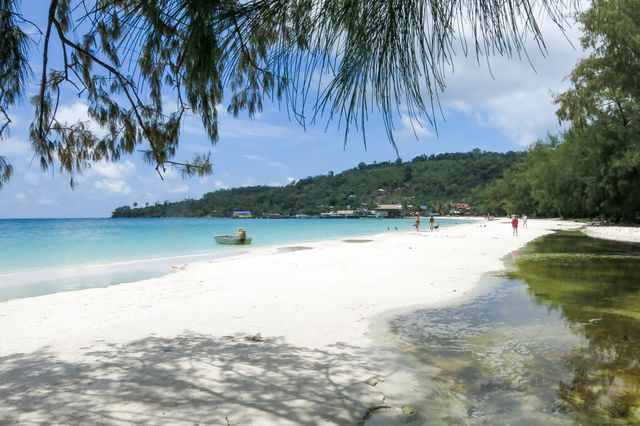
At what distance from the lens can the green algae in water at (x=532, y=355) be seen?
3.21 m

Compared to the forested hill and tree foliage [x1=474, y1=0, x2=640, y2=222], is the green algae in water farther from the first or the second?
the forested hill

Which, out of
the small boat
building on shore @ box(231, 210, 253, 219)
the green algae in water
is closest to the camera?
the green algae in water

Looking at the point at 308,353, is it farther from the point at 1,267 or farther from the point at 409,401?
the point at 1,267

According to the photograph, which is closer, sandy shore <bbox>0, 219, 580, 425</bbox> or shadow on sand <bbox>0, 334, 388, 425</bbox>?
shadow on sand <bbox>0, 334, 388, 425</bbox>

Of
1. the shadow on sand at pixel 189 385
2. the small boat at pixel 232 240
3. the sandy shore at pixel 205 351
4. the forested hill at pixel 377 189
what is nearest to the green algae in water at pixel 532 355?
the sandy shore at pixel 205 351

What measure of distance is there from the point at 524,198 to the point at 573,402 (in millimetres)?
73903

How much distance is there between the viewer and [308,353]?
4543 millimetres

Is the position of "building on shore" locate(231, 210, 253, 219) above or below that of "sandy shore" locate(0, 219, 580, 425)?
above

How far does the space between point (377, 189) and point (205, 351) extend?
125343 mm

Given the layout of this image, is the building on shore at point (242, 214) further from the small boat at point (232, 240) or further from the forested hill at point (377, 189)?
the small boat at point (232, 240)

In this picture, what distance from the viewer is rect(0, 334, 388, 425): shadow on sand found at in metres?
2.93

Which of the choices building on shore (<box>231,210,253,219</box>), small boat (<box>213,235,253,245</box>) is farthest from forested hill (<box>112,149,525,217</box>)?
small boat (<box>213,235,253,245</box>)

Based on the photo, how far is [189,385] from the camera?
11.4ft

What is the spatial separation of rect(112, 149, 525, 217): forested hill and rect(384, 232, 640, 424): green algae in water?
11084 cm
